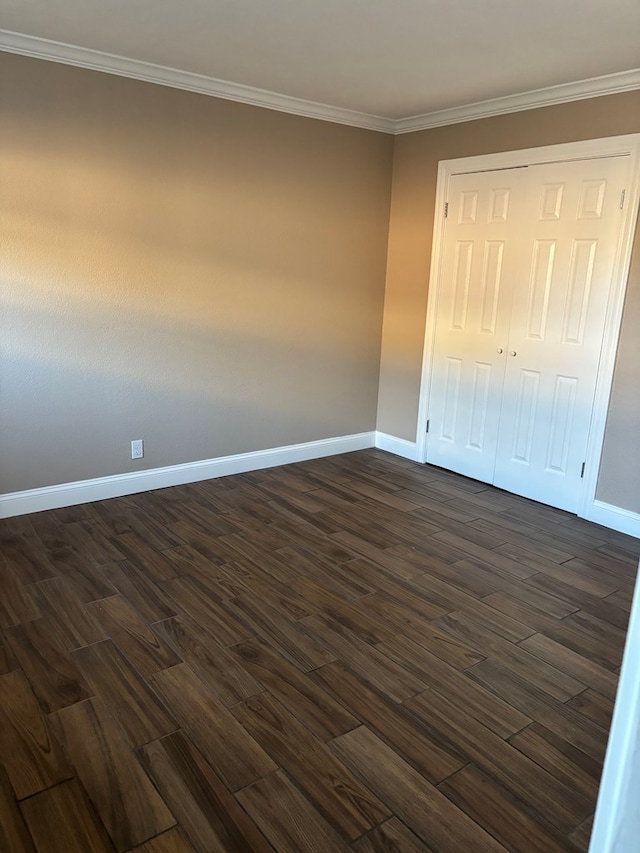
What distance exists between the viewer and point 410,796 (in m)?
1.83

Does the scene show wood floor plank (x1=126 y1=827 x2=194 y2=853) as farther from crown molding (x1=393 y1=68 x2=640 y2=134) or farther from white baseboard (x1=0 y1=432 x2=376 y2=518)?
crown molding (x1=393 y1=68 x2=640 y2=134)

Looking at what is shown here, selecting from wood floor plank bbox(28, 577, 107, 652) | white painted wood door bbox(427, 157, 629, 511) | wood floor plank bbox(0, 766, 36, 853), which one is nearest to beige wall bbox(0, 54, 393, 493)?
white painted wood door bbox(427, 157, 629, 511)

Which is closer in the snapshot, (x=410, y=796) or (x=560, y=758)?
(x=410, y=796)

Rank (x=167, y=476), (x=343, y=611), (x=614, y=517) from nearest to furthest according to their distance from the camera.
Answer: (x=343, y=611) → (x=614, y=517) → (x=167, y=476)

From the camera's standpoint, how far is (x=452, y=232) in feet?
14.5

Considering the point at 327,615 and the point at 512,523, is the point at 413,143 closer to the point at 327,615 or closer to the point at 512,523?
the point at 512,523

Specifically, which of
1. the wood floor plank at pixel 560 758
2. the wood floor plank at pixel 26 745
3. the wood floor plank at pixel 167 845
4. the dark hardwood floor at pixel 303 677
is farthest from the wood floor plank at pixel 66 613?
the wood floor plank at pixel 560 758

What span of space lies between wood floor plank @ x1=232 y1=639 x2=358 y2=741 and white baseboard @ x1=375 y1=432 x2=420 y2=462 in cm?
268

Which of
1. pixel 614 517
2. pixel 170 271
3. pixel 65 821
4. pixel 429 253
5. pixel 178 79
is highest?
pixel 178 79

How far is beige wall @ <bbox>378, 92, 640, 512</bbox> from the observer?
11.6 feet

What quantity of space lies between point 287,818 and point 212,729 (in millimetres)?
425

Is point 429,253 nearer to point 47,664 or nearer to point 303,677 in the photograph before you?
point 303,677

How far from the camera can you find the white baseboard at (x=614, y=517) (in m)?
3.65

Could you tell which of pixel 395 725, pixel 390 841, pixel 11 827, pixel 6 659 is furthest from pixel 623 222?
pixel 11 827
